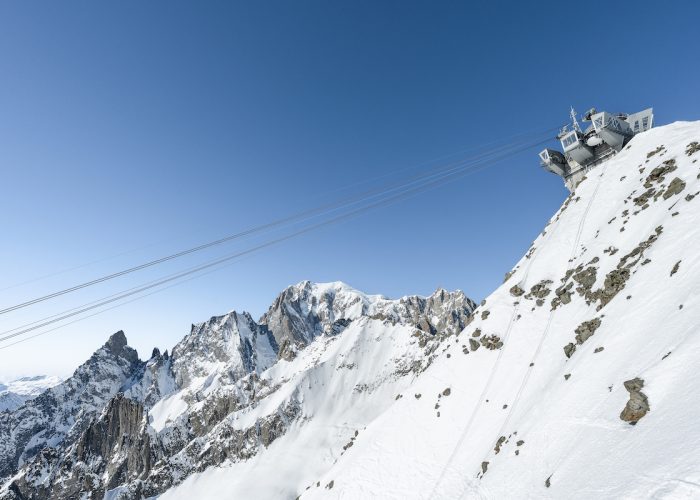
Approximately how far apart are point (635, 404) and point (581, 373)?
776 centimetres

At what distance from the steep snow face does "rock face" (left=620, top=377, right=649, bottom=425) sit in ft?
0.21

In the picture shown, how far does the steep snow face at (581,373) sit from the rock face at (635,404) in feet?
0.21

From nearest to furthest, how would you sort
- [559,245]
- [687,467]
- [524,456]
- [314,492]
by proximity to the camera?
[687,467] < [524,456] < [314,492] < [559,245]

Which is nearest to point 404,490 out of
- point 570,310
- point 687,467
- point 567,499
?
point 567,499

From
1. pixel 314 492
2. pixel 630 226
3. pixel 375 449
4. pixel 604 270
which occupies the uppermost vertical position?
pixel 630 226

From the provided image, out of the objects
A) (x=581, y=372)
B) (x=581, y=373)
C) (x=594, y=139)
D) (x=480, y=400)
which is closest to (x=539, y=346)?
(x=480, y=400)

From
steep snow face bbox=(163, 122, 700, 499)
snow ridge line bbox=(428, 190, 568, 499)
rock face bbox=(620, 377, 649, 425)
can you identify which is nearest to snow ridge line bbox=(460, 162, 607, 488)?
steep snow face bbox=(163, 122, 700, 499)

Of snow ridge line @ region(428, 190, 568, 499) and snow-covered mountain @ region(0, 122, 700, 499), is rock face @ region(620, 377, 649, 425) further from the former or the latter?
snow ridge line @ region(428, 190, 568, 499)

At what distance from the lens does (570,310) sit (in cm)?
3506

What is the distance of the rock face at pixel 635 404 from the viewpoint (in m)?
16.4

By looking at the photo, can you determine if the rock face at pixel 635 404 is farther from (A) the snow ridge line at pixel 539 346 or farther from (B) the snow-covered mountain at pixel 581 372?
(A) the snow ridge line at pixel 539 346

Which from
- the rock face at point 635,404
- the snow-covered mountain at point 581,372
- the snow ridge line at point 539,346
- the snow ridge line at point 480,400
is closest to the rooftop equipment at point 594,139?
the snow-covered mountain at point 581,372

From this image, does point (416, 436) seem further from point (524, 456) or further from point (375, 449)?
point (524, 456)

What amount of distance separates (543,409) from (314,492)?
104ft
